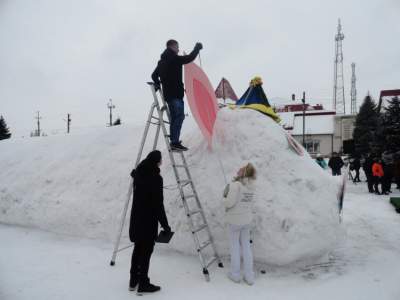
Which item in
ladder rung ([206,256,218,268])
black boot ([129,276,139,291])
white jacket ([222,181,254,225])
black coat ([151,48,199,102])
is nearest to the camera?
black boot ([129,276,139,291])

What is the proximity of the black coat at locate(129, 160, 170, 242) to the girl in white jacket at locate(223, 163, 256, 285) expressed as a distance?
0.89 metres

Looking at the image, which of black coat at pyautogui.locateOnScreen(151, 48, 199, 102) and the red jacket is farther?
the red jacket

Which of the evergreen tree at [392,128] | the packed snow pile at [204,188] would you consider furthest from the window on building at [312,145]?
the packed snow pile at [204,188]

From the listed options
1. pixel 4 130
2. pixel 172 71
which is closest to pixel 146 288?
pixel 172 71

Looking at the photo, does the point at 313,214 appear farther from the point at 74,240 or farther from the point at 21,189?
the point at 21,189

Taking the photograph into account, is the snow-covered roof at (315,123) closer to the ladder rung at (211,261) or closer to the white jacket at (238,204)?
the ladder rung at (211,261)

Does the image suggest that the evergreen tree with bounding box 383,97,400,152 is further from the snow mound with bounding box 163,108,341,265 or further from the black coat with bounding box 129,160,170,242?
the black coat with bounding box 129,160,170,242

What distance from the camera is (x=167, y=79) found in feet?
15.5

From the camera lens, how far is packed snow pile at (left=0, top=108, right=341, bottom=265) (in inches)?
181

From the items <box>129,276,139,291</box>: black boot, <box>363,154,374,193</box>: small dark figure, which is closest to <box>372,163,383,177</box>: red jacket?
<box>363,154,374,193</box>: small dark figure

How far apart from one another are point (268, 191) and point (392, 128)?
1657 centimetres

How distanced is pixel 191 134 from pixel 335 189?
2799mm

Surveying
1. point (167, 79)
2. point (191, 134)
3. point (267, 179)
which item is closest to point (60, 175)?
point (191, 134)

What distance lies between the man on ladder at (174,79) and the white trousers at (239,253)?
5.01 ft
